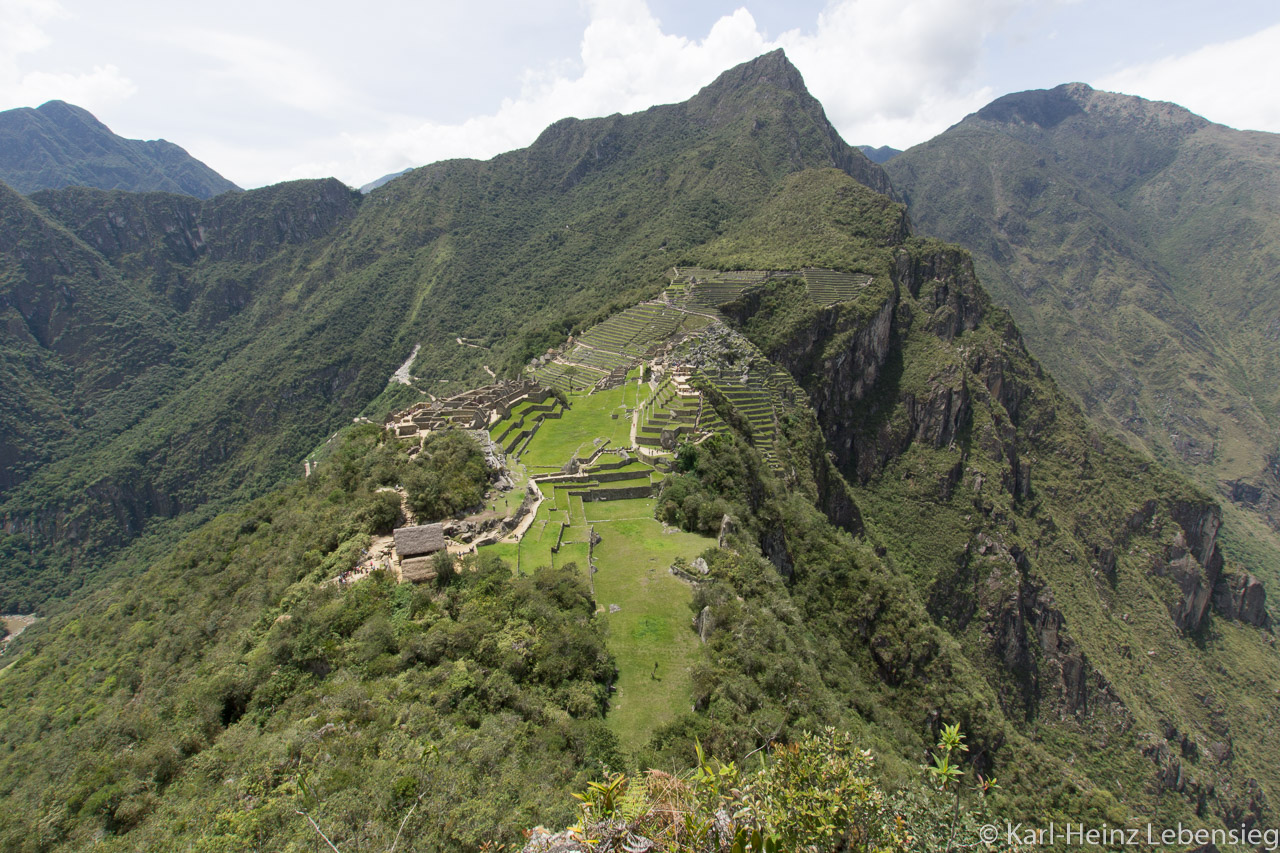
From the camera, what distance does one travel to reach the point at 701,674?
1466 cm

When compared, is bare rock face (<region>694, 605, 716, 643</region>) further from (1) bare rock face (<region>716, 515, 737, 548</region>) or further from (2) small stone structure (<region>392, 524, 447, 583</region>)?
(2) small stone structure (<region>392, 524, 447, 583</region>)

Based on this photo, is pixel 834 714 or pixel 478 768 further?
pixel 834 714

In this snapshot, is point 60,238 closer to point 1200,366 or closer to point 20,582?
point 20,582

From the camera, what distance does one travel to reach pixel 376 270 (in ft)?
495

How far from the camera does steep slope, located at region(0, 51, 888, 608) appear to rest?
98.1 m

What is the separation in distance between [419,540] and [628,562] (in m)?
7.22

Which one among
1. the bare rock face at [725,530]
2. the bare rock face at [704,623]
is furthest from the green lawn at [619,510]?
the bare rock face at [704,623]

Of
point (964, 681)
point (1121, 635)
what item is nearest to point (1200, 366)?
point (1121, 635)

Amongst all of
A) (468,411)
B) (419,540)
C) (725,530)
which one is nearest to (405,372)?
(468,411)

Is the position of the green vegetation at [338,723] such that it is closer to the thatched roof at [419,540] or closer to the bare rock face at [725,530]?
the thatched roof at [419,540]

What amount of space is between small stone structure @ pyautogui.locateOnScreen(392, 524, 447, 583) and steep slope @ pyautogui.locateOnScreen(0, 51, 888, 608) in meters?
48.9

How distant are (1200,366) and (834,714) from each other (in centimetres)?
19393

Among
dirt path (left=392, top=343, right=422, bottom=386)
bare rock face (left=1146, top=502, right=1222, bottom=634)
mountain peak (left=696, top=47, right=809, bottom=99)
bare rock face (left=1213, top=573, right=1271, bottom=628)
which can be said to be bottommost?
bare rock face (left=1213, top=573, right=1271, bottom=628)

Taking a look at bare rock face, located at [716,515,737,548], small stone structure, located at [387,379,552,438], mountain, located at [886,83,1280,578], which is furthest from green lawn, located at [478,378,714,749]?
mountain, located at [886,83,1280,578]
